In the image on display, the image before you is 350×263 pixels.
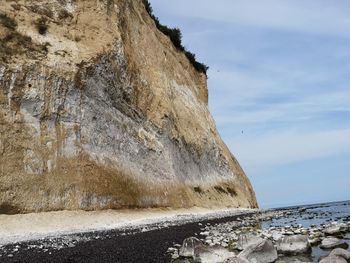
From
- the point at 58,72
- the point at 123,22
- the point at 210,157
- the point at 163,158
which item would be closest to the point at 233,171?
the point at 210,157

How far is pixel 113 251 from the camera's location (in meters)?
14.4

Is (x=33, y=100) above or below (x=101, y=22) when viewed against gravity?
below

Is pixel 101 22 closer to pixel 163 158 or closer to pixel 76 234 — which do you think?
pixel 163 158

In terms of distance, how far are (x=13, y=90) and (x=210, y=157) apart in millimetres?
22982

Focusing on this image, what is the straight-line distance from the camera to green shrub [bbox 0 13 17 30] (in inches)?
1088

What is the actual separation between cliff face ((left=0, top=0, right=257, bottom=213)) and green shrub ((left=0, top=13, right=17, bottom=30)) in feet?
0.21

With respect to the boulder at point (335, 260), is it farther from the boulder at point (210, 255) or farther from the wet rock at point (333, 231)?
the wet rock at point (333, 231)

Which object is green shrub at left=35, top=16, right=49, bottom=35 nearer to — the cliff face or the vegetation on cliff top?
the cliff face

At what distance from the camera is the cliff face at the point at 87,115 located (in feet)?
81.4

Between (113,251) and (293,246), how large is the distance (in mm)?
5314

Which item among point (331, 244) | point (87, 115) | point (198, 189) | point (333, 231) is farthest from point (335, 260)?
point (198, 189)

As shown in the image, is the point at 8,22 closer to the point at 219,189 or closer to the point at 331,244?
the point at 331,244

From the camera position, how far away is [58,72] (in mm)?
27438

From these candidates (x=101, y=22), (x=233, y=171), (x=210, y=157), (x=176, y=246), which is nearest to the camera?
(x=176, y=246)
